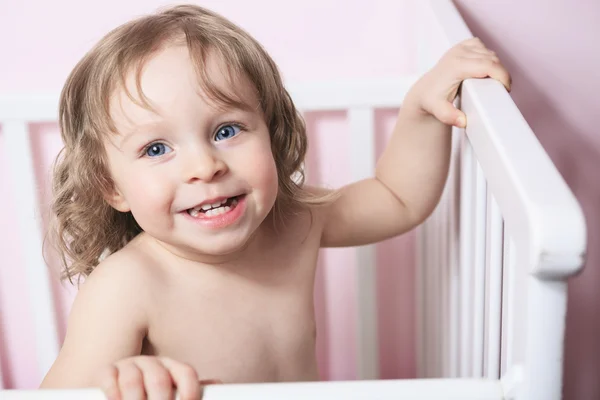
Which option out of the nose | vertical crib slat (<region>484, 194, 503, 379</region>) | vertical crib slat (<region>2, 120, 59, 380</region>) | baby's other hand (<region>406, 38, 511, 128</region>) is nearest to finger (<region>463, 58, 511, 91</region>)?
baby's other hand (<region>406, 38, 511, 128</region>)

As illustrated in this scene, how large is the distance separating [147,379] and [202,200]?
19cm

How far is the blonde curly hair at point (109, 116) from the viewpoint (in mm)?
747

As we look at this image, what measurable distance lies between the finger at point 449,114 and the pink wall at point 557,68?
13.6 inches

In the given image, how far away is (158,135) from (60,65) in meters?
0.50

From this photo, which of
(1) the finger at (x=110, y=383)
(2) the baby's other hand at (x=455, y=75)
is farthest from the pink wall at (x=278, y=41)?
(1) the finger at (x=110, y=383)

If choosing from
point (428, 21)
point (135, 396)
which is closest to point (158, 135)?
point (135, 396)

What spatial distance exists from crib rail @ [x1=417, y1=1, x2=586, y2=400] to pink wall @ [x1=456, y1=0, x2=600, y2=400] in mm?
132

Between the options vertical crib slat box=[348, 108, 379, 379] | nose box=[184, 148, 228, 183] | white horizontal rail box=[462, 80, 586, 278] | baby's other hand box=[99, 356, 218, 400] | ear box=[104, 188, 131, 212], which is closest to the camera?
white horizontal rail box=[462, 80, 586, 278]

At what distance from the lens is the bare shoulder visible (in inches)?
28.2

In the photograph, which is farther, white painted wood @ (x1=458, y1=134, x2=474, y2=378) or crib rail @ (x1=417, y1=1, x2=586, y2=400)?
white painted wood @ (x1=458, y1=134, x2=474, y2=378)

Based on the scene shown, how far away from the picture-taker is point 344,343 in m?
1.32

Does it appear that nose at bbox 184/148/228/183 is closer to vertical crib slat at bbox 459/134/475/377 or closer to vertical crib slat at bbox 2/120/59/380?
vertical crib slat at bbox 459/134/475/377

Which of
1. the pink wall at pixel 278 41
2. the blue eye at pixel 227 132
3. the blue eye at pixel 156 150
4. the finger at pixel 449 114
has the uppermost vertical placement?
the pink wall at pixel 278 41

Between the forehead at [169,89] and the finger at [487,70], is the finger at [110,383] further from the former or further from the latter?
the finger at [487,70]
